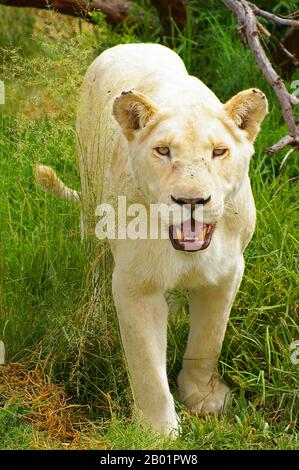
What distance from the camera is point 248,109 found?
4.28 metres

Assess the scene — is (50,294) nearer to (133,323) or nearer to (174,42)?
(133,323)

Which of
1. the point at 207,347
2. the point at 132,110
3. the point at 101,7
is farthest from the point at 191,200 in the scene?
the point at 101,7

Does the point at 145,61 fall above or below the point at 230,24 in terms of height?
below

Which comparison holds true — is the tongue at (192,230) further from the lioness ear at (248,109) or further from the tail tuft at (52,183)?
the tail tuft at (52,183)

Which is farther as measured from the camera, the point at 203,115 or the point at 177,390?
the point at 177,390

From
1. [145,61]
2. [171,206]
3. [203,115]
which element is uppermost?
[145,61]

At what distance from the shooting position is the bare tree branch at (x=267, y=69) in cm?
496

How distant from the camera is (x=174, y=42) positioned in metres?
7.26

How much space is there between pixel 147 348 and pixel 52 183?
3.55ft

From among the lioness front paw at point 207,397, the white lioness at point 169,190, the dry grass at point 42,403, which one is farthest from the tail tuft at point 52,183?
the lioness front paw at point 207,397
